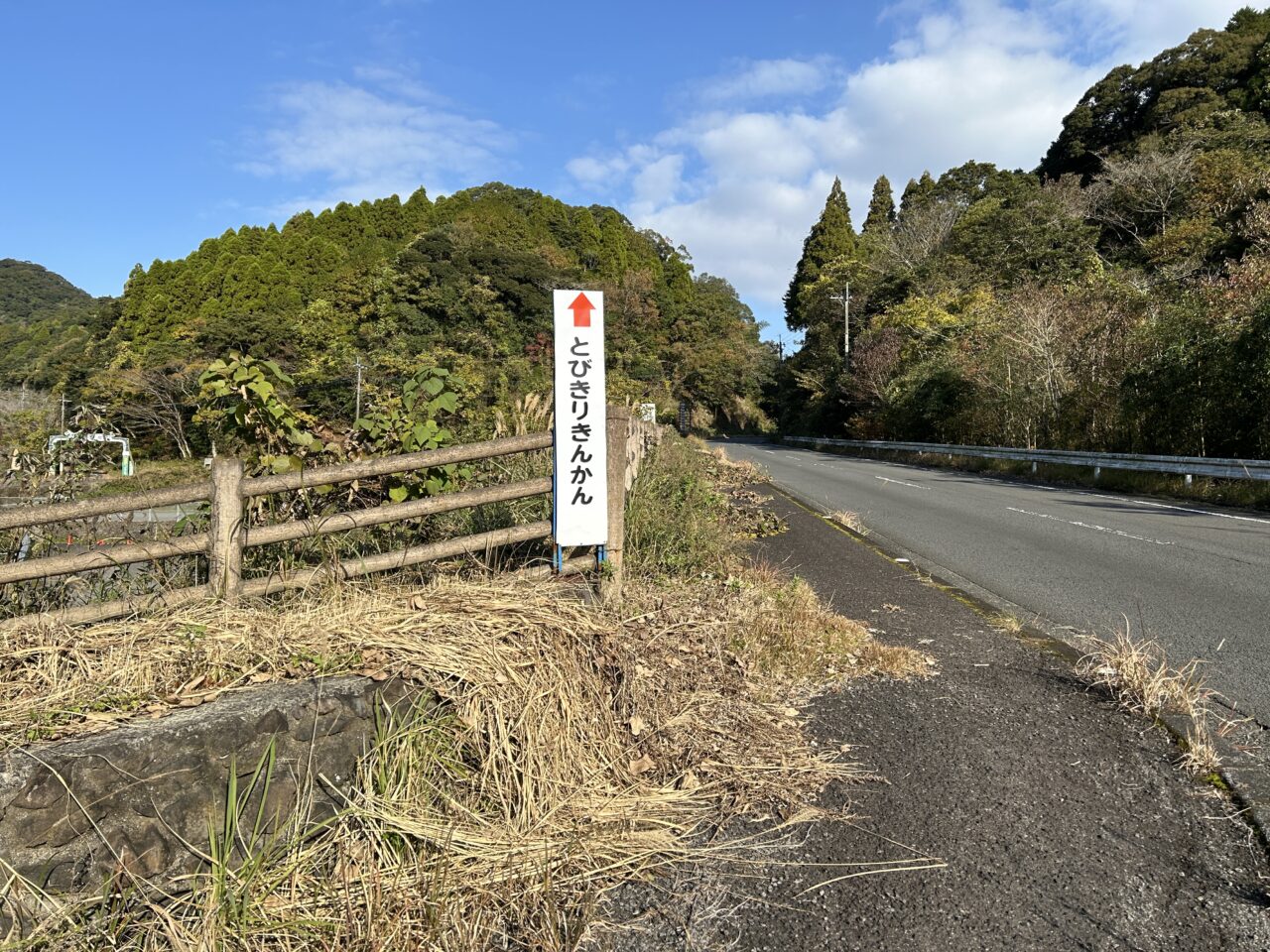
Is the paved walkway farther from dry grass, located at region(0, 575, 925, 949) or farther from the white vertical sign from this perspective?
the white vertical sign

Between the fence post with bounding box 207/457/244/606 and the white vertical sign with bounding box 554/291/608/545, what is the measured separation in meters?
1.53

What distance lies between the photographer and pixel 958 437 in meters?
28.4

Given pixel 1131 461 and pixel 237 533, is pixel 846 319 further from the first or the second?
pixel 237 533

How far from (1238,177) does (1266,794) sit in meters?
38.0

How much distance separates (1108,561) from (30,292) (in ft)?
340

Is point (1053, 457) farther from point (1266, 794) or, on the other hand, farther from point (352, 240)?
point (352, 240)

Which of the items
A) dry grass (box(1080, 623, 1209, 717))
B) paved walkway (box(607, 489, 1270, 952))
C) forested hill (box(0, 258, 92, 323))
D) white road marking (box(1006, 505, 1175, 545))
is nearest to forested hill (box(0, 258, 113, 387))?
forested hill (box(0, 258, 92, 323))

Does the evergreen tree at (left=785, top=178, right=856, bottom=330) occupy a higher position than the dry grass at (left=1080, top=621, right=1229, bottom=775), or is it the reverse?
the evergreen tree at (left=785, top=178, right=856, bottom=330)

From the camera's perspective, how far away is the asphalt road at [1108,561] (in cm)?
509

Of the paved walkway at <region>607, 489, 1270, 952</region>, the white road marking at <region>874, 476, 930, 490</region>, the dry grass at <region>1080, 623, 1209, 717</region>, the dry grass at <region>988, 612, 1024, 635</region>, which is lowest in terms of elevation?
the paved walkway at <region>607, 489, 1270, 952</region>

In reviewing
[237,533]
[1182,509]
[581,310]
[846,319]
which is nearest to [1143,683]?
[581,310]

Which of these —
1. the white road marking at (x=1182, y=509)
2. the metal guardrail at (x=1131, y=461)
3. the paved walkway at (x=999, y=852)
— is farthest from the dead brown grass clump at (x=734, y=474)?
the paved walkway at (x=999, y=852)

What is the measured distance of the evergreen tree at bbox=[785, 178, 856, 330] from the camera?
57.0 m

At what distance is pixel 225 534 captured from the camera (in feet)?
11.4
